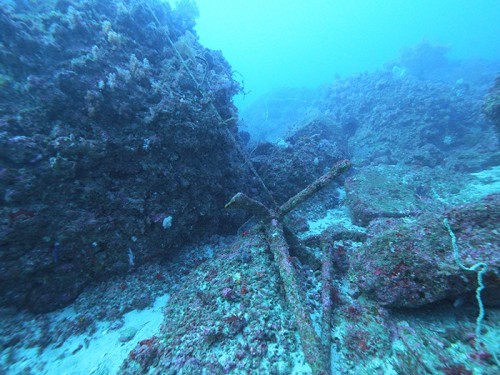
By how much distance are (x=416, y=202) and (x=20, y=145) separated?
28.5ft

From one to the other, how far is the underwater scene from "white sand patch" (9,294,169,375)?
3 centimetres

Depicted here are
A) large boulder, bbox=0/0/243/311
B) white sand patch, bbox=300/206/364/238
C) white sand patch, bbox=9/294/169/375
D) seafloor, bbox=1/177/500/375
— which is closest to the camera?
seafloor, bbox=1/177/500/375

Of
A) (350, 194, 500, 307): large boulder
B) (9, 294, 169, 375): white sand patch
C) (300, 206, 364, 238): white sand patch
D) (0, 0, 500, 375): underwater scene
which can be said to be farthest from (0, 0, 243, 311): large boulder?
(350, 194, 500, 307): large boulder

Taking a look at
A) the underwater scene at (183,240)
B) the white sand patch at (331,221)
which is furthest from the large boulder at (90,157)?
the white sand patch at (331,221)

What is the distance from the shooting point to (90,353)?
136 inches

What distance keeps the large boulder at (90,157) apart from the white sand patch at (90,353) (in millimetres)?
713

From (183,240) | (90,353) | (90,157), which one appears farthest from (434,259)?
(90,157)

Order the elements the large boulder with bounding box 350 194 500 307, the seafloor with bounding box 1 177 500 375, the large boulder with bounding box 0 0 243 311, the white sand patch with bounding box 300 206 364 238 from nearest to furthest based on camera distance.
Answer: the large boulder with bounding box 350 194 500 307 < the seafloor with bounding box 1 177 500 375 < the large boulder with bounding box 0 0 243 311 < the white sand patch with bounding box 300 206 364 238

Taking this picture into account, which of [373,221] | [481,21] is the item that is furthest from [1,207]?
[481,21]

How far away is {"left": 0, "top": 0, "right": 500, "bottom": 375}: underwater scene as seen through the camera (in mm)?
2613

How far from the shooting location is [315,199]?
7223 millimetres

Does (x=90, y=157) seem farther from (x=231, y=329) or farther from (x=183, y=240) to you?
(x=231, y=329)

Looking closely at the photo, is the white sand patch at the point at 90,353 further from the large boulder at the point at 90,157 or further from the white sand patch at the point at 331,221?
the white sand patch at the point at 331,221

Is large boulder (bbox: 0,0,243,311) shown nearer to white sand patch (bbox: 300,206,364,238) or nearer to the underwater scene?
the underwater scene
